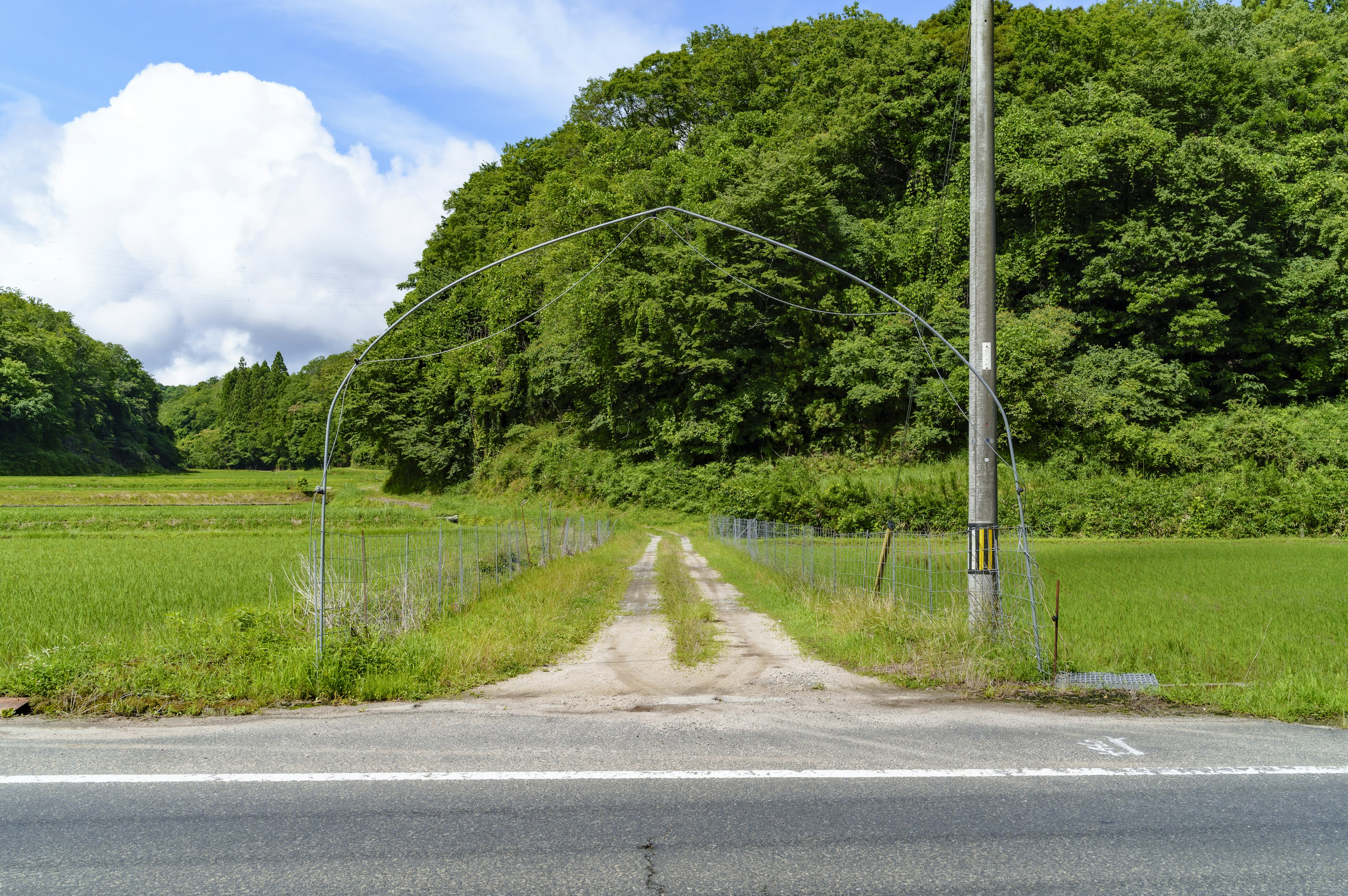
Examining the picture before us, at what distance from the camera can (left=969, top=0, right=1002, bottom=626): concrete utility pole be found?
8352mm

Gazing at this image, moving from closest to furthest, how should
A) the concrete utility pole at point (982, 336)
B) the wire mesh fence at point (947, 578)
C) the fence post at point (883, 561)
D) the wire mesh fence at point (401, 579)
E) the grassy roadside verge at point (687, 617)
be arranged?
the wire mesh fence at point (947, 578)
the wire mesh fence at point (401, 579)
the concrete utility pole at point (982, 336)
the grassy roadside verge at point (687, 617)
the fence post at point (883, 561)

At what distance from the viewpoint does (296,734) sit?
5750mm

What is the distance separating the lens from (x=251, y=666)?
24.1 feet

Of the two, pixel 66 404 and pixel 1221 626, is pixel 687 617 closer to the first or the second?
pixel 1221 626

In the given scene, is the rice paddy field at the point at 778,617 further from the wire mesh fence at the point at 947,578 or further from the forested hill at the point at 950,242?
the forested hill at the point at 950,242

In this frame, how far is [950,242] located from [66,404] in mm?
81590

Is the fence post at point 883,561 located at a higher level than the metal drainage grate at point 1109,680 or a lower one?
higher

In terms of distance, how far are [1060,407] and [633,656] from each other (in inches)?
1214

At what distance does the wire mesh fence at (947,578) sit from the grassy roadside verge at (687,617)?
82.9 inches

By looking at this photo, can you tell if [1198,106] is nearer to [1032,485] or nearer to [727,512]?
[1032,485]

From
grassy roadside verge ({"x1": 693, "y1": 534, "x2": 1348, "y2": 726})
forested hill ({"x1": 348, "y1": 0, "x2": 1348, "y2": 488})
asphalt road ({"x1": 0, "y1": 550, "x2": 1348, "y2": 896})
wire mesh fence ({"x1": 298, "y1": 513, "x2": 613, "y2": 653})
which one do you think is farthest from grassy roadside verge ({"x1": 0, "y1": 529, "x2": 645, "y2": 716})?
forested hill ({"x1": 348, "y1": 0, "x2": 1348, "y2": 488})

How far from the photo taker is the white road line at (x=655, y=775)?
15.3ft

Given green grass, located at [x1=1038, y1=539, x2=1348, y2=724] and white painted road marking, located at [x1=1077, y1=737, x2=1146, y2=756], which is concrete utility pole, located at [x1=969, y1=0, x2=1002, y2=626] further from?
white painted road marking, located at [x1=1077, y1=737, x2=1146, y2=756]

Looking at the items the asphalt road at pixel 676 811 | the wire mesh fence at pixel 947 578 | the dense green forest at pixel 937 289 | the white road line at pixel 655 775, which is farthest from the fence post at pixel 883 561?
the dense green forest at pixel 937 289
